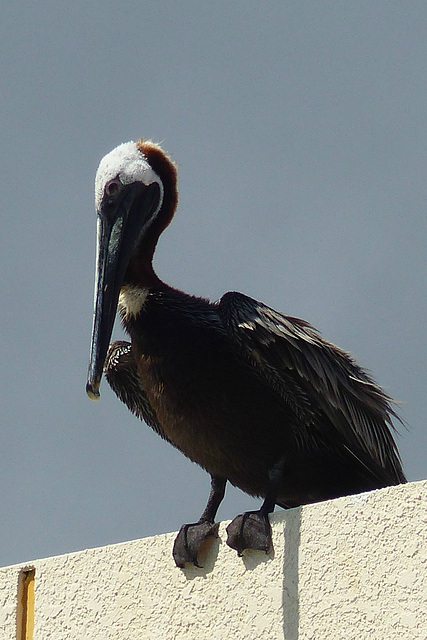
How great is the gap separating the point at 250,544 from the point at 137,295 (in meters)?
1.41

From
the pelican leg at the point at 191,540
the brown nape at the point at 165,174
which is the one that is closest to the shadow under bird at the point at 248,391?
the pelican leg at the point at 191,540

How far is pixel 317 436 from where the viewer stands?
171 inches

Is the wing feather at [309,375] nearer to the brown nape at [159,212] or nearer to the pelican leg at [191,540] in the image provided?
the brown nape at [159,212]

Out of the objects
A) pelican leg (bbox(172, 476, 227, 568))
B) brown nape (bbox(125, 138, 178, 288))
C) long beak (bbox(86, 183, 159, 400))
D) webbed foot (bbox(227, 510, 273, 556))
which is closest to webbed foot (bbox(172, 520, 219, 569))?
pelican leg (bbox(172, 476, 227, 568))

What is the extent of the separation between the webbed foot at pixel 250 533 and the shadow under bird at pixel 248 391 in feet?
1.15

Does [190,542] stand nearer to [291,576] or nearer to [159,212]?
[291,576]

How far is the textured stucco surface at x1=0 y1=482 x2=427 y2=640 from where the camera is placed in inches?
121

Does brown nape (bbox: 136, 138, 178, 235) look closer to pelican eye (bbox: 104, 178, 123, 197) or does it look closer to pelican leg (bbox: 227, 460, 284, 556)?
pelican eye (bbox: 104, 178, 123, 197)

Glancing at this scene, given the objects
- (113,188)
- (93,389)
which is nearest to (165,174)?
(113,188)

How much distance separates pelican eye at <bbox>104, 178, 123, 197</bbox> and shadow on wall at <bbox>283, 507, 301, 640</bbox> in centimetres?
186

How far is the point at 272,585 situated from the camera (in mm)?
3383

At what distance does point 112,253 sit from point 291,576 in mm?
1783

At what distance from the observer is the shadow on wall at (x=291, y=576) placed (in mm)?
3248

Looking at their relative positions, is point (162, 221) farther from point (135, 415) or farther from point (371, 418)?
point (371, 418)
